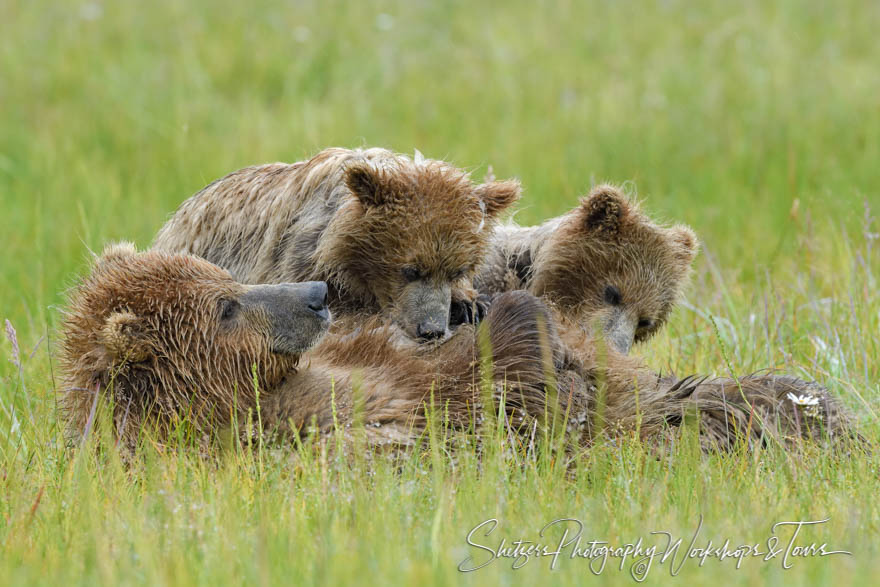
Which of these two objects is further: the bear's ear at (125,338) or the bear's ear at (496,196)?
the bear's ear at (496,196)

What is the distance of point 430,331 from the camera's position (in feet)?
16.8

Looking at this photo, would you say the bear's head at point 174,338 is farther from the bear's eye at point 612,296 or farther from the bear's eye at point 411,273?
the bear's eye at point 612,296

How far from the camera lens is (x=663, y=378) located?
181 inches

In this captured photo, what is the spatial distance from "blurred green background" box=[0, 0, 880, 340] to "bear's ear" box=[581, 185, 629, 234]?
2069 millimetres

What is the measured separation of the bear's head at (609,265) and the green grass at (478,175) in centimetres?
27

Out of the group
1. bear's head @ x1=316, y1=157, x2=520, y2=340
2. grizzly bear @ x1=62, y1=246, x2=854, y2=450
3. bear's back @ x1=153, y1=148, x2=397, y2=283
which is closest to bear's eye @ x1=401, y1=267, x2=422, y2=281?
bear's head @ x1=316, y1=157, x2=520, y2=340

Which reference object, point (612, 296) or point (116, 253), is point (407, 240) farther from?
point (116, 253)

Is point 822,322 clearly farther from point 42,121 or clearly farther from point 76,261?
point 42,121

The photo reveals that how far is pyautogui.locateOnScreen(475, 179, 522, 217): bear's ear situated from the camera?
5.66 meters

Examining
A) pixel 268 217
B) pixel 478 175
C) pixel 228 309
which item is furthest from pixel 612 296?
pixel 478 175

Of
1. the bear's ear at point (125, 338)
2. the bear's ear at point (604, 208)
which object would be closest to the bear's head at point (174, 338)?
the bear's ear at point (125, 338)

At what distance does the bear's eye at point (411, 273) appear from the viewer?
5.37 meters

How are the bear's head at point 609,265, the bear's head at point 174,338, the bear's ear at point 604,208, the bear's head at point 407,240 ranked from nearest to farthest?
the bear's head at point 174,338, the bear's head at point 407,240, the bear's ear at point 604,208, the bear's head at point 609,265

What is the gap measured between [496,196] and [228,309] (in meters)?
1.81
